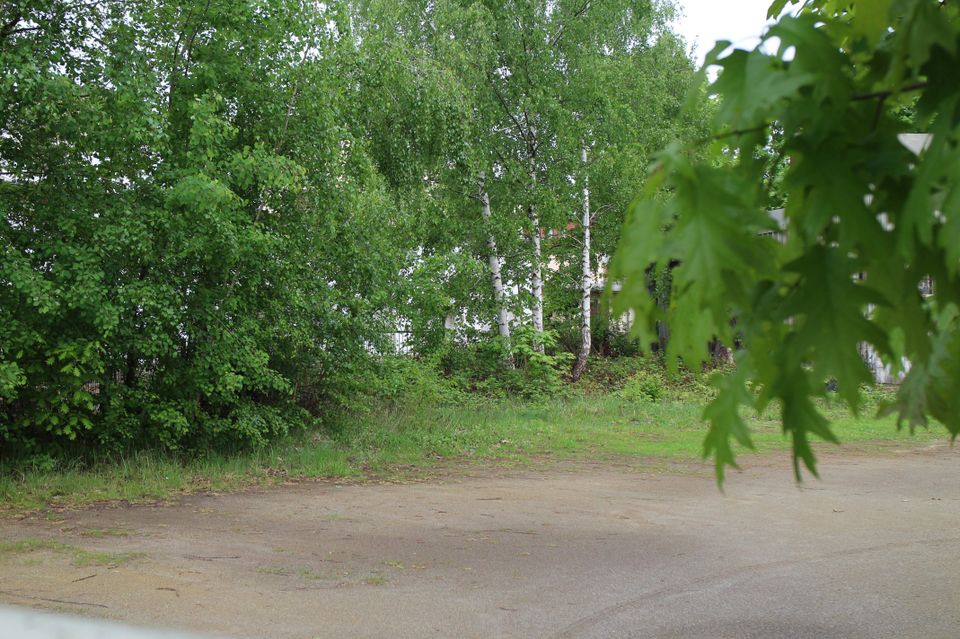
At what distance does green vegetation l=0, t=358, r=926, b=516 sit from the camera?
998 cm

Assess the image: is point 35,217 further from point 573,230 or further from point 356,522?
point 573,230

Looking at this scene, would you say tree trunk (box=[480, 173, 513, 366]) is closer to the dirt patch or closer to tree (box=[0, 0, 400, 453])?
tree (box=[0, 0, 400, 453])

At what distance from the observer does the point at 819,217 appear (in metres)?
1.34

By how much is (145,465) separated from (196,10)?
5.48 metres

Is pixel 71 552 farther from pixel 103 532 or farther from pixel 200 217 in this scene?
pixel 200 217

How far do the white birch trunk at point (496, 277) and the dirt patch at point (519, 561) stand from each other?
35.1 ft

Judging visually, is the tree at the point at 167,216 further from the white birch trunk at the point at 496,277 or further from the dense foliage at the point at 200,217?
the white birch trunk at the point at 496,277

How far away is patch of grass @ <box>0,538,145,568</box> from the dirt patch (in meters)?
0.04

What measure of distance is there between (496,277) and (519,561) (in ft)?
49.1

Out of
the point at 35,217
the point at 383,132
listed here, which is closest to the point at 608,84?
the point at 383,132

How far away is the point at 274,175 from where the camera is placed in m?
10.5

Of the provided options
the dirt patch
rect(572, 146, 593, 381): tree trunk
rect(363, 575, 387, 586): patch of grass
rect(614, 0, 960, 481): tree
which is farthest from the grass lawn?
rect(614, 0, 960, 481): tree

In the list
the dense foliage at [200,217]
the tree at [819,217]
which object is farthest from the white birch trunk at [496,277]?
the tree at [819,217]

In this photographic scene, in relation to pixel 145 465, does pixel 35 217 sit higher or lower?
higher
